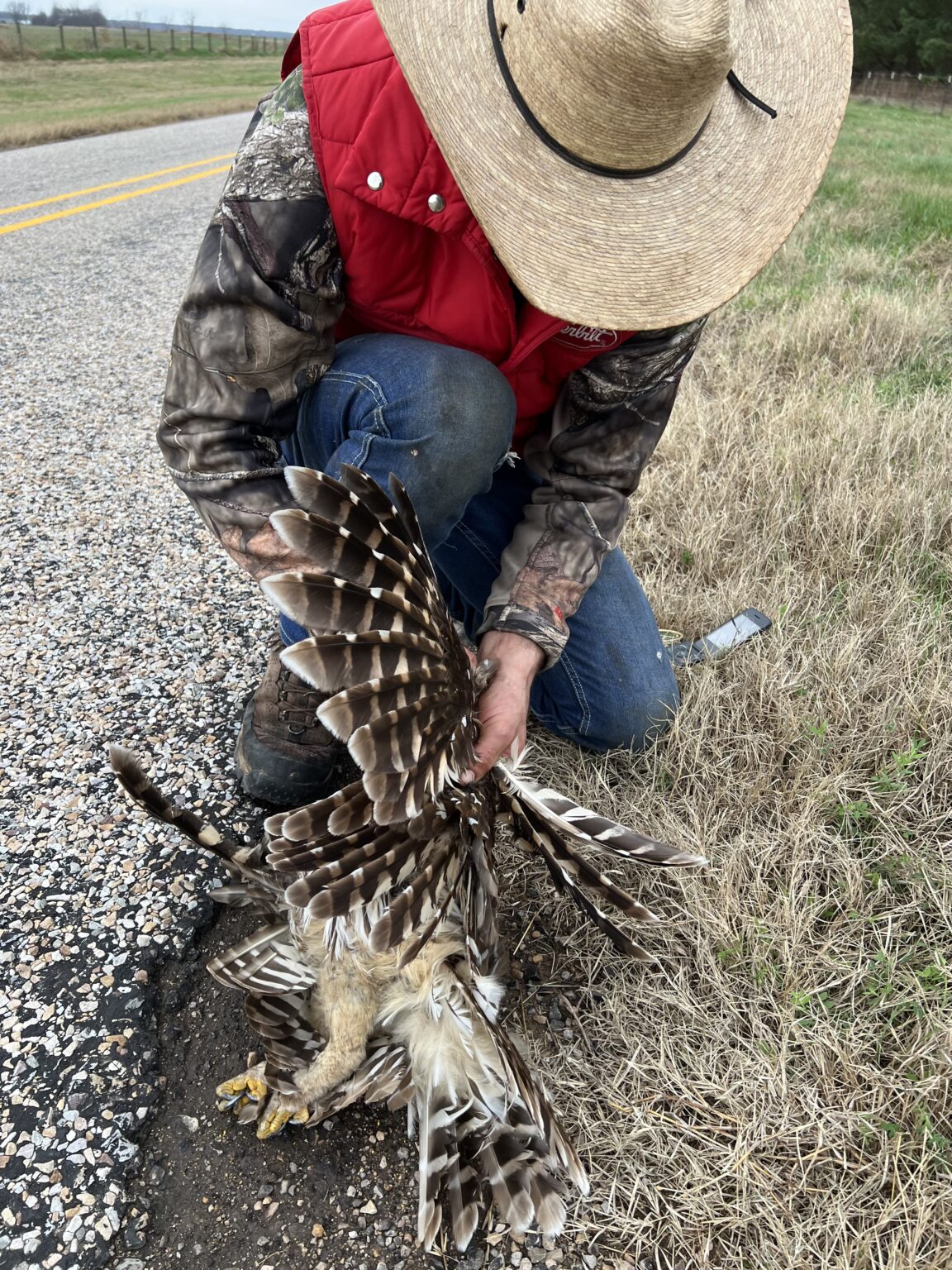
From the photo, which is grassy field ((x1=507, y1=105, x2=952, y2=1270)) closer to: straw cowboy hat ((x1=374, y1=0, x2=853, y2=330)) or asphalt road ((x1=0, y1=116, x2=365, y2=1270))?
asphalt road ((x1=0, y1=116, x2=365, y2=1270))

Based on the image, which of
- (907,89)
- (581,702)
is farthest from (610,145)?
(907,89)

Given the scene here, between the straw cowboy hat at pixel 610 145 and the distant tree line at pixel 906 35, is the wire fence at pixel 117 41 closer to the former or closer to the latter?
the distant tree line at pixel 906 35

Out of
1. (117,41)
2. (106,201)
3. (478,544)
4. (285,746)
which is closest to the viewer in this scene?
(285,746)

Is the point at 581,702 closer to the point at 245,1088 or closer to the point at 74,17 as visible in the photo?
the point at 245,1088

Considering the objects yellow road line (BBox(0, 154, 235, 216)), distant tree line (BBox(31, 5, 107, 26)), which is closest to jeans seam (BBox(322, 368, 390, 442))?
yellow road line (BBox(0, 154, 235, 216))

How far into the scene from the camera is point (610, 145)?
59.9 inches

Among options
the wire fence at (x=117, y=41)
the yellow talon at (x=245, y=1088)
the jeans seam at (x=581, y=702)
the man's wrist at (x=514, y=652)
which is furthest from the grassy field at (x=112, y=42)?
the yellow talon at (x=245, y=1088)

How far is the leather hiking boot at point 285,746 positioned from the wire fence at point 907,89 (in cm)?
4205

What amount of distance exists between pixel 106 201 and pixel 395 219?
9465mm

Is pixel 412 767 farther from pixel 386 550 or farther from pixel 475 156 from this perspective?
pixel 475 156

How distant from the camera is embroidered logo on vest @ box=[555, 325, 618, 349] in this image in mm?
2221

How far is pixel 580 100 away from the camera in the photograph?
1459 mm

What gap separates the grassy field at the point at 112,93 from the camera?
53.2ft

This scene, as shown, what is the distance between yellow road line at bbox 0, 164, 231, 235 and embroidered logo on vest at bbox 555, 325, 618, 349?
6.29 metres
